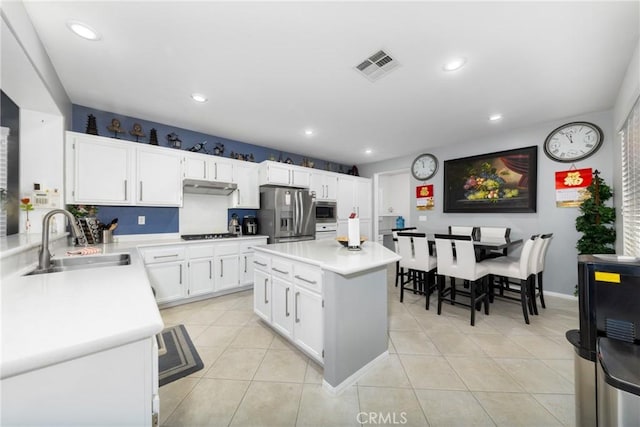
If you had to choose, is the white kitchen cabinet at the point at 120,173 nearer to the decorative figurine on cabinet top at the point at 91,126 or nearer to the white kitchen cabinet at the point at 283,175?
the decorative figurine on cabinet top at the point at 91,126

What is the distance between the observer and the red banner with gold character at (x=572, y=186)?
3174mm

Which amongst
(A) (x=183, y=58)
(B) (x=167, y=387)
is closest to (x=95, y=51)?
(A) (x=183, y=58)

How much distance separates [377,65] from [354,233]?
1501 mm

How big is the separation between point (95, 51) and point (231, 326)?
8.95 feet

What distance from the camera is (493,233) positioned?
3771mm

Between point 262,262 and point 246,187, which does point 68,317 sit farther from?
point 246,187

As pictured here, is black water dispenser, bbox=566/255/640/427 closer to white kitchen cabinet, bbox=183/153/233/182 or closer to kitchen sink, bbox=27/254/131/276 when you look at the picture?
kitchen sink, bbox=27/254/131/276

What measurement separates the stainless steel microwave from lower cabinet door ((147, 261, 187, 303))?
8.30 ft

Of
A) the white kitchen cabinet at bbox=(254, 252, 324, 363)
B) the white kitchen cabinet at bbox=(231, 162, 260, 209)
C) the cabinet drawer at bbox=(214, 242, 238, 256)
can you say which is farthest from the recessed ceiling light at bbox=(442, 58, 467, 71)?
the cabinet drawer at bbox=(214, 242, 238, 256)

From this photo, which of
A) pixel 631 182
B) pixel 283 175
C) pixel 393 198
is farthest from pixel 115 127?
pixel 393 198

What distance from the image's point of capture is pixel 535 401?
1.55 metres

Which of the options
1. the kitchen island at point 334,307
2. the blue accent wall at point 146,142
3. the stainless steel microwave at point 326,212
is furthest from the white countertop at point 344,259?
the stainless steel microwave at point 326,212

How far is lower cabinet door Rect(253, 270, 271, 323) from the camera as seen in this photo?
236 cm

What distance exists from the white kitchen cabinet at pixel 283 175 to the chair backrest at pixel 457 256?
2579mm
